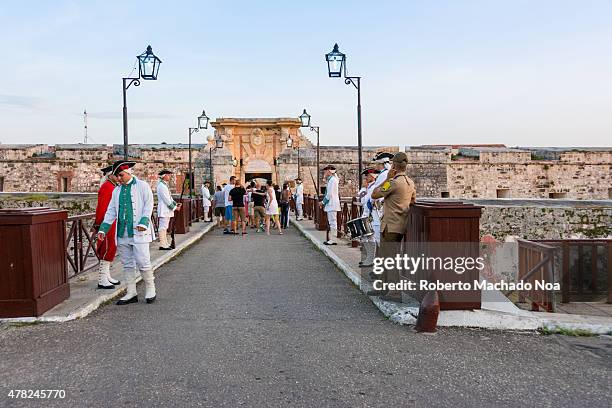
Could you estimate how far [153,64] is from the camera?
12039 mm

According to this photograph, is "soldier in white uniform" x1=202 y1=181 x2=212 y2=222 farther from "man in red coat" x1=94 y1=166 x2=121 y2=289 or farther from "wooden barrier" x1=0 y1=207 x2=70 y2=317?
"wooden barrier" x1=0 y1=207 x2=70 y2=317

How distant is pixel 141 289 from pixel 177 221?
819cm

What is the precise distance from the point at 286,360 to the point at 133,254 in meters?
2.91

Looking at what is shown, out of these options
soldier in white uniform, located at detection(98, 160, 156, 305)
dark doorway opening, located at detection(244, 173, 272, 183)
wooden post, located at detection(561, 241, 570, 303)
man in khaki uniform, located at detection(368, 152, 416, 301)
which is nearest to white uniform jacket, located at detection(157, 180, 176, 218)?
soldier in white uniform, located at detection(98, 160, 156, 305)

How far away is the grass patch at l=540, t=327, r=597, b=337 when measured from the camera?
5086mm

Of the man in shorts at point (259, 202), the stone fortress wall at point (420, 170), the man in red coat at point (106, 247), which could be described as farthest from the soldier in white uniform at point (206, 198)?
the man in red coat at point (106, 247)

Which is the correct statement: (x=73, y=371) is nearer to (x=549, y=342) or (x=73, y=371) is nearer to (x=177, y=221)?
(x=549, y=342)

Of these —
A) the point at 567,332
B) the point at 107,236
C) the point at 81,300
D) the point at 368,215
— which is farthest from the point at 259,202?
the point at 567,332

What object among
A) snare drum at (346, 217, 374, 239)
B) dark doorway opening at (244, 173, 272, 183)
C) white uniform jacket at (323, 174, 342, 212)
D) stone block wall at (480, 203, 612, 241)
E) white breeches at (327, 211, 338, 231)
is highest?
dark doorway opening at (244, 173, 272, 183)

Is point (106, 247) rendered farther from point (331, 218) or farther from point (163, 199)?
point (331, 218)

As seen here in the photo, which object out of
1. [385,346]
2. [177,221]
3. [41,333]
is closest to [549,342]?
[385,346]

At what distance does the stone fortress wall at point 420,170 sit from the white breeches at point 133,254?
24.4 meters

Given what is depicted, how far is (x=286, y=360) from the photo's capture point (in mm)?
4309

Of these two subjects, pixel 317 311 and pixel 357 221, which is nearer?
pixel 317 311
